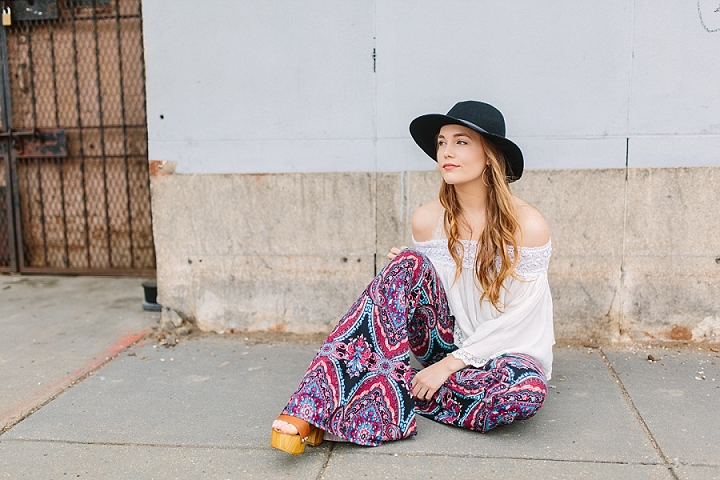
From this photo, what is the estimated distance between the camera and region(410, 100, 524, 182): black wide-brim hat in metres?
2.67

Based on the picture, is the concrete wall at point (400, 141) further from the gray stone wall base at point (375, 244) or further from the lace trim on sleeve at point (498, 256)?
the lace trim on sleeve at point (498, 256)

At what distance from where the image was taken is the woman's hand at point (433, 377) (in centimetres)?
276

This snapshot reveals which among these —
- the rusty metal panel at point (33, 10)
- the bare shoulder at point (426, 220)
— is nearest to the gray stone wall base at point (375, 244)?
the bare shoulder at point (426, 220)

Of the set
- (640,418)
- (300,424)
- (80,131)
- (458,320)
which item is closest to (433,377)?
(458,320)

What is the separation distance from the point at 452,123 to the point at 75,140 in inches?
147

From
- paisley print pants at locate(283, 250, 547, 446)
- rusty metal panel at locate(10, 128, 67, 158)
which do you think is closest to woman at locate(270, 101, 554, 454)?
paisley print pants at locate(283, 250, 547, 446)

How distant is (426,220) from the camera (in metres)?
3.04

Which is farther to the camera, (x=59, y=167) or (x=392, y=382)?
(x=59, y=167)

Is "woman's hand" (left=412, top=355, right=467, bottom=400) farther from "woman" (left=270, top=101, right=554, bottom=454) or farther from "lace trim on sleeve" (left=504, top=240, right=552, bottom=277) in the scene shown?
"lace trim on sleeve" (left=504, top=240, right=552, bottom=277)

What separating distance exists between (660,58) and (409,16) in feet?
4.59

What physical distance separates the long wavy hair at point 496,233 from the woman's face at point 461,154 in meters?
0.05

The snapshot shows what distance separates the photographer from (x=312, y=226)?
3.93 meters

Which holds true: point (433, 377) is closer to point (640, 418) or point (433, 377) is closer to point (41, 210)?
point (640, 418)

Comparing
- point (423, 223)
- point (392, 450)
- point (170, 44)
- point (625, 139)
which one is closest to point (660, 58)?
point (625, 139)
